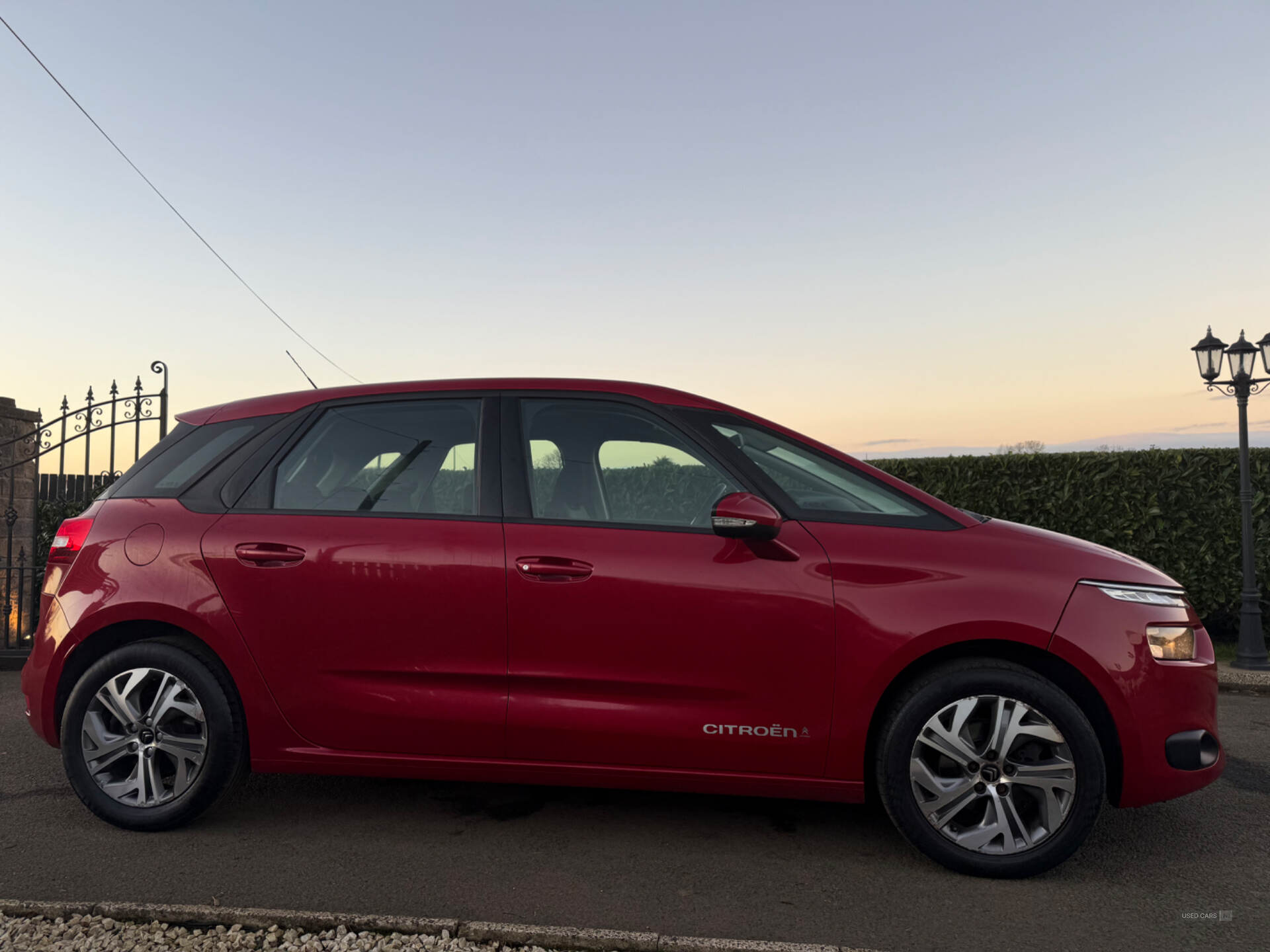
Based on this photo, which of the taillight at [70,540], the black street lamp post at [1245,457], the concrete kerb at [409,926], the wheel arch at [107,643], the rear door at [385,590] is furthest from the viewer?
the black street lamp post at [1245,457]

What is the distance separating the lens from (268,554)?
3.41 m

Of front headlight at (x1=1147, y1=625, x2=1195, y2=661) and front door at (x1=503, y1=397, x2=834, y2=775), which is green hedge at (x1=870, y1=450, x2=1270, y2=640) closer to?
front headlight at (x1=1147, y1=625, x2=1195, y2=661)

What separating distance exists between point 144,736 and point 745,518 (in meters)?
2.50

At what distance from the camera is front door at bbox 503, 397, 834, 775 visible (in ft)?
10.2

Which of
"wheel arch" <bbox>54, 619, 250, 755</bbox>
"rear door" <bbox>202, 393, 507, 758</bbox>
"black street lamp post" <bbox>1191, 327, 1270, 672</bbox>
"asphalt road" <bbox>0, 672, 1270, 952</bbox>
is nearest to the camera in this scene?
"asphalt road" <bbox>0, 672, 1270, 952</bbox>

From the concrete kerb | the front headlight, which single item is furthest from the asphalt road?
the front headlight

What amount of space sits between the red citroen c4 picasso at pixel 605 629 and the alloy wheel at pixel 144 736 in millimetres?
11

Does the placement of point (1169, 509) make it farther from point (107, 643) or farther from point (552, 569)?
point (107, 643)

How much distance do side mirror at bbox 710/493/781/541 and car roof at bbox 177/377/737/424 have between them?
530mm

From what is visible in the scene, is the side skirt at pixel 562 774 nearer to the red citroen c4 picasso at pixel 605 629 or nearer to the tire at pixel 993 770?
the red citroen c4 picasso at pixel 605 629

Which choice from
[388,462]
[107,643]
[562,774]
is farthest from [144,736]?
[562,774]

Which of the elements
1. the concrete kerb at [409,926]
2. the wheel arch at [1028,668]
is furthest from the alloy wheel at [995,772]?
the concrete kerb at [409,926]

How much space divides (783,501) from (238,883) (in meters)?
2.32

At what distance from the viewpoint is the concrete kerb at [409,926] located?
249 centimetres
